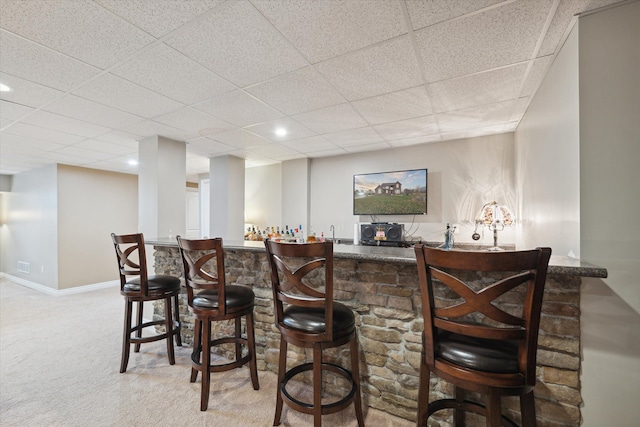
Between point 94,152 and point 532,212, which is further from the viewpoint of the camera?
point 94,152

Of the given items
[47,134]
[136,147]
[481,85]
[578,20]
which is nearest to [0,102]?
[47,134]

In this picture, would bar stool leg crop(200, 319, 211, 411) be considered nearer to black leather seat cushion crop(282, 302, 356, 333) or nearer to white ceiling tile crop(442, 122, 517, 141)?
black leather seat cushion crop(282, 302, 356, 333)

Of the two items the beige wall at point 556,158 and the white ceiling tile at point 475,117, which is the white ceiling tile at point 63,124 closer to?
the white ceiling tile at point 475,117

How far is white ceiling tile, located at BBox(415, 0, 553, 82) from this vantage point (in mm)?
1576

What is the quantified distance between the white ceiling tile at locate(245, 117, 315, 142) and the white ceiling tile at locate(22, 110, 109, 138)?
186 centimetres

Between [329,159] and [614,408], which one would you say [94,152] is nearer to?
[329,159]

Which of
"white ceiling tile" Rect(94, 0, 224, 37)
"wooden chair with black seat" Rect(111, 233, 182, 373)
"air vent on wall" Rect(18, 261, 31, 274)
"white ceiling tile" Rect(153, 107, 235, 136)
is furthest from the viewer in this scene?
"air vent on wall" Rect(18, 261, 31, 274)

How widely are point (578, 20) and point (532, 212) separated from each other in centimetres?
173

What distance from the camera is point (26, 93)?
8.13 ft

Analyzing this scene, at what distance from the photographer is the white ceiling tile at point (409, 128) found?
3.31 meters

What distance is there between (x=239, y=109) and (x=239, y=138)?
109 centimetres

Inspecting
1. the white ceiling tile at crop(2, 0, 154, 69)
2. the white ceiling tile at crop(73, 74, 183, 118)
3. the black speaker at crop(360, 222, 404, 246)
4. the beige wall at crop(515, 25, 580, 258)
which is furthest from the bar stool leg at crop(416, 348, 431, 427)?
the white ceiling tile at crop(73, 74, 183, 118)

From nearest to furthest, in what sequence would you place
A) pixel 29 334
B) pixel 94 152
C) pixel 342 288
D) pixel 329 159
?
pixel 342 288 → pixel 29 334 → pixel 94 152 → pixel 329 159

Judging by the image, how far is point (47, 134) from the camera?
11.9 ft
